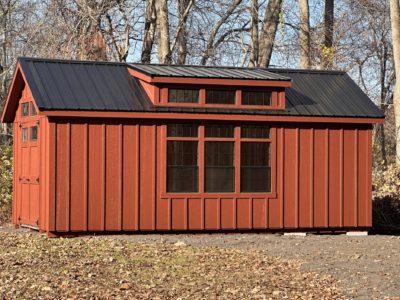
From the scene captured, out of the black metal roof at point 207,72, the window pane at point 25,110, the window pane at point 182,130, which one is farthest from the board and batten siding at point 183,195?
the window pane at point 25,110

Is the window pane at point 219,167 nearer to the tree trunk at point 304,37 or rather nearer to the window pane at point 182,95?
the window pane at point 182,95

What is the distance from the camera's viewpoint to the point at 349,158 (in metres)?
20.4

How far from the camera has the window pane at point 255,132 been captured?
19.6 metres

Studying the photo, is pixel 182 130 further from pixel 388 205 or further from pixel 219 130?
pixel 388 205

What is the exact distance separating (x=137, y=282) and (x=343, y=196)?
8.00 m

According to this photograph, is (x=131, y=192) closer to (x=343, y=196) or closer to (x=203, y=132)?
(x=203, y=132)

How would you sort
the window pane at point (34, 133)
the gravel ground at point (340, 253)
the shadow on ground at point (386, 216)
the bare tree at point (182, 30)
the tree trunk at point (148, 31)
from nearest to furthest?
1. the gravel ground at point (340, 253)
2. the window pane at point (34, 133)
3. the shadow on ground at point (386, 216)
4. the tree trunk at point (148, 31)
5. the bare tree at point (182, 30)

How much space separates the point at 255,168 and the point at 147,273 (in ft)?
20.1

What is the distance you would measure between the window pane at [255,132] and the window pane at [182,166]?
40.9 inches

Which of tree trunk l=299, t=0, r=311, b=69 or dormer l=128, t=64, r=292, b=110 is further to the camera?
tree trunk l=299, t=0, r=311, b=69

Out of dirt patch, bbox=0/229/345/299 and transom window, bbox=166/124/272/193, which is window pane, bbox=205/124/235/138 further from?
dirt patch, bbox=0/229/345/299

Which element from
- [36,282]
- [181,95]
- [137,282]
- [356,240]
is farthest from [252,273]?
[181,95]

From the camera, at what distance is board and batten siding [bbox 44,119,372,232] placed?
18.6 m

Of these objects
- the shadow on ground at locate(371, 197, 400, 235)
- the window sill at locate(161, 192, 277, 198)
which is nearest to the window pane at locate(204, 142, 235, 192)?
the window sill at locate(161, 192, 277, 198)
